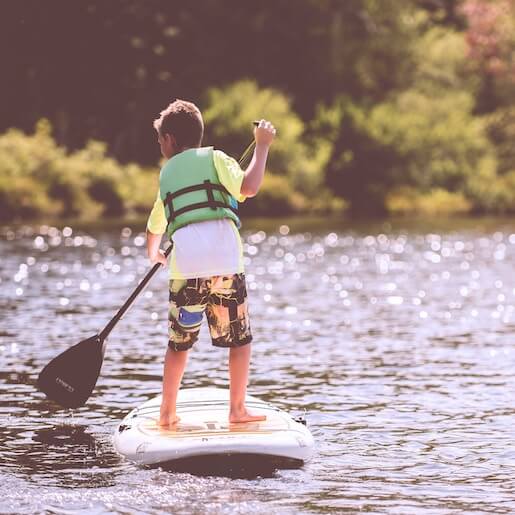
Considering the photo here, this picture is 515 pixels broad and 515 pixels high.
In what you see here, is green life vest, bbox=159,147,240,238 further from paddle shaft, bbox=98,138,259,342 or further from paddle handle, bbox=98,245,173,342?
paddle handle, bbox=98,245,173,342

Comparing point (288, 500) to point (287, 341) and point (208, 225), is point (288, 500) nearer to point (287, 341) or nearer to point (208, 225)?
point (208, 225)

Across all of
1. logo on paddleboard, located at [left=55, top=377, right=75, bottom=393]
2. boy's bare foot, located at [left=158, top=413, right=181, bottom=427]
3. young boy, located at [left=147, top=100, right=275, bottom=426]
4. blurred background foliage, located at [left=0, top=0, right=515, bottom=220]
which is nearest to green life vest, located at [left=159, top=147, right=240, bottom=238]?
young boy, located at [left=147, top=100, right=275, bottom=426]

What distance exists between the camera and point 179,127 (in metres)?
8.46

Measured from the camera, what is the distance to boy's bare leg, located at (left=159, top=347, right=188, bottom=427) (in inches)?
339

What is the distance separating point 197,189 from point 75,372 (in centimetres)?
181

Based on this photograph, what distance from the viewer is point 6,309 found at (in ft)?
58.2

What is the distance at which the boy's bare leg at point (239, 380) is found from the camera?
8.59m

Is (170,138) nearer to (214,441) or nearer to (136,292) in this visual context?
(136,292)

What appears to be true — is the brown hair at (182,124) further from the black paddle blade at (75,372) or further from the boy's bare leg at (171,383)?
the black paddle blade at (75,372)

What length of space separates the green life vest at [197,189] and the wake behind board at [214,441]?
3.94ft

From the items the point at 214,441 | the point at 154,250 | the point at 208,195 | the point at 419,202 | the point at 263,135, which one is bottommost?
the point at 214,441

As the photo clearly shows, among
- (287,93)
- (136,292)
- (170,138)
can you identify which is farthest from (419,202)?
(170,138)

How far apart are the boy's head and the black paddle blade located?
5.22 ft

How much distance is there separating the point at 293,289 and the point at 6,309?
5.46 metres
